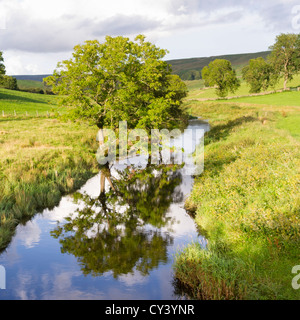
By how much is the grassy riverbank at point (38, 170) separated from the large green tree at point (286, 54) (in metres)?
78.3

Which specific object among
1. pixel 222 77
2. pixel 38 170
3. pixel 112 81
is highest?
pixel 222 77

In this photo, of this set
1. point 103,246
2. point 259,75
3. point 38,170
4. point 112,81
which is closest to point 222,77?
point 259,75

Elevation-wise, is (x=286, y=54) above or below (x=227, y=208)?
above

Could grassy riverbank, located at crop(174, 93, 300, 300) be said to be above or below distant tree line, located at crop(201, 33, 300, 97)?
below

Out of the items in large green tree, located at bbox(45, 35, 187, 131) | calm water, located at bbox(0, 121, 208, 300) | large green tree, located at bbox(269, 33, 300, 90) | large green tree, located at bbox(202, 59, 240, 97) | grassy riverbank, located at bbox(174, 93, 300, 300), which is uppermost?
large green tree, located at bbox(269, 33, 300, 90)

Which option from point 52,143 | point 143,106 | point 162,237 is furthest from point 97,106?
point 162,237

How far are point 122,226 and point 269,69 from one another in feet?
308

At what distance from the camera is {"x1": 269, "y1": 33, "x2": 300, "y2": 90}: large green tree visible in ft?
292

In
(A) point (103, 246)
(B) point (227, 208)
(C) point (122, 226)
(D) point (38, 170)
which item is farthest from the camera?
(D) point (38, 170)

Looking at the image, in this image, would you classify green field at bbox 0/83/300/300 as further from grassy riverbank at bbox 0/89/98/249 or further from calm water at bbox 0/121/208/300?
calm water at bbox 0/121/208/300

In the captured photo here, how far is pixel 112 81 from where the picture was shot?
2688 centimetres

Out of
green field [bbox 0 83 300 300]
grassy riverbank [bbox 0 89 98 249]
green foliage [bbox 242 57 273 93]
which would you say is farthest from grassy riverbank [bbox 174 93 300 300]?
green foliage [bbox 242 57 273 93]

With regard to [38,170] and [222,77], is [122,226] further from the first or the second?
[222,77]
